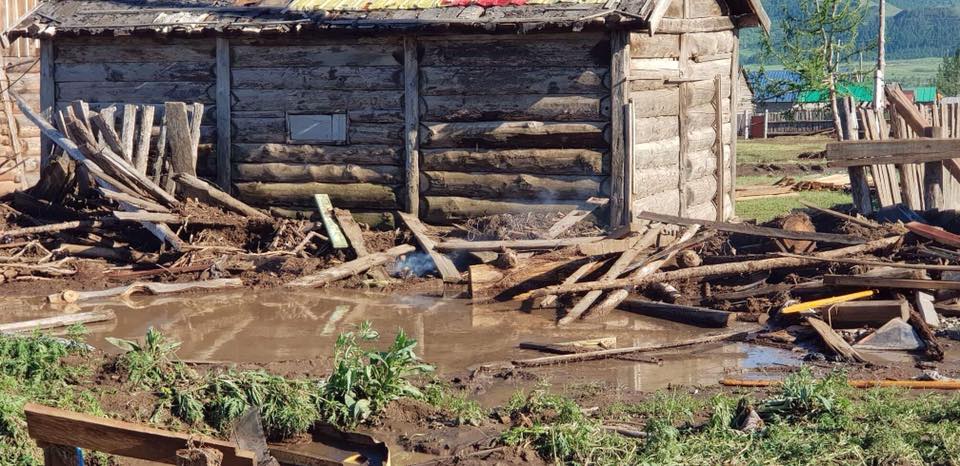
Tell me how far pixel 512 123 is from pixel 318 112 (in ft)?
9.25

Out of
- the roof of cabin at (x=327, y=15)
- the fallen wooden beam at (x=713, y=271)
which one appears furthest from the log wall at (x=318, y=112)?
the fallen wooden beam at (x=713, y=271)

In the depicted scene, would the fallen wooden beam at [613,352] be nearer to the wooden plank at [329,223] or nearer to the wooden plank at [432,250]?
the wooden plank at [432,250]

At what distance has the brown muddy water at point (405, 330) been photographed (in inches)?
345

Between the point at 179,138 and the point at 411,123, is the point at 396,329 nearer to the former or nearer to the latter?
the point at 411,123

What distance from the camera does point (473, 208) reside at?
565 inches

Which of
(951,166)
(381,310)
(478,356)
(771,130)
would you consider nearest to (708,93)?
(951,166)

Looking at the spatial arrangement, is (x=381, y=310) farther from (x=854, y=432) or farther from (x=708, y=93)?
(x=708, y=93)

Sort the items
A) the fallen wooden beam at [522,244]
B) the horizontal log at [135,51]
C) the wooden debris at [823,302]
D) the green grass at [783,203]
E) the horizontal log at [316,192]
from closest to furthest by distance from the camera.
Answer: the wooden debris at [823,302]
the fallen wooden beam at [522,244]
the horizontal log at [316,192]
the horizontal log at [135,51]
the green grass at [783,203]

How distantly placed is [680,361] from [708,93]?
26.6 ft

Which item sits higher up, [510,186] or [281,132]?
[281,132]

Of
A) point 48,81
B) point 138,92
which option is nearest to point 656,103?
point 138,92

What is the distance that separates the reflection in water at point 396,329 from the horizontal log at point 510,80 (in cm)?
343

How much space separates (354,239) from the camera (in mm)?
13547

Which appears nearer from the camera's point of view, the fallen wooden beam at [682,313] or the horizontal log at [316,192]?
the fallen wooden beam at [682,313]
